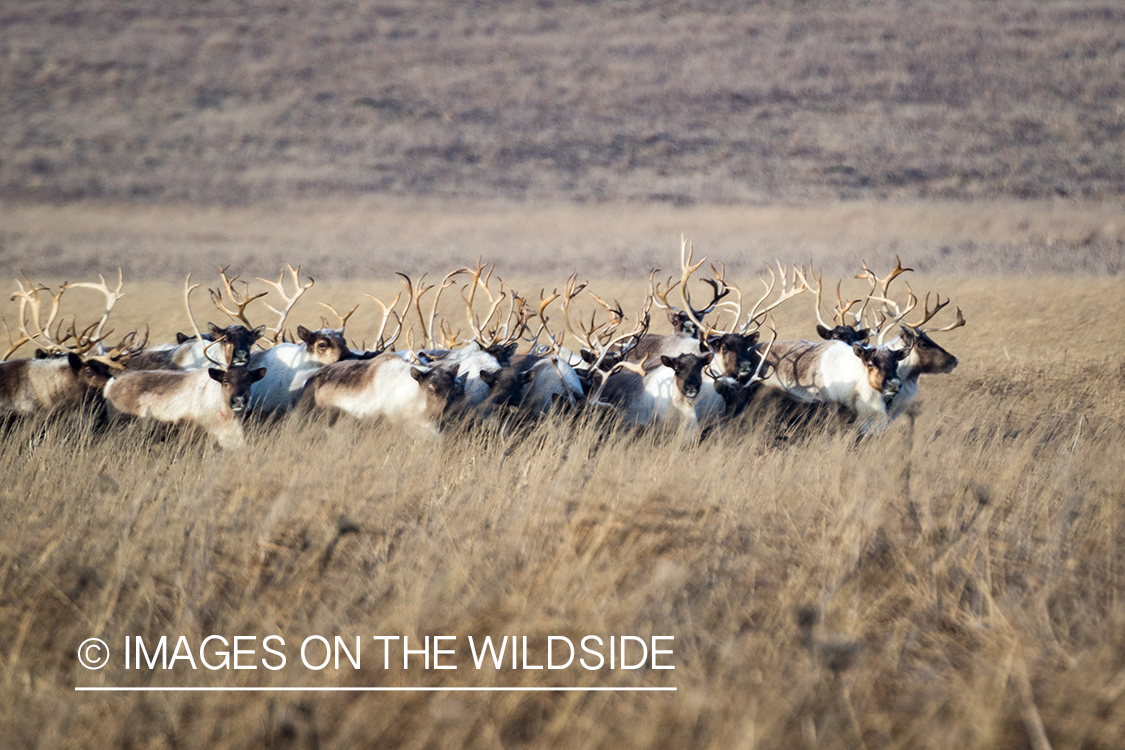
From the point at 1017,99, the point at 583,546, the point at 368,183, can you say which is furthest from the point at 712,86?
the point at 583,546

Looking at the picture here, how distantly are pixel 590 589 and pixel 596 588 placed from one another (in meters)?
0.04

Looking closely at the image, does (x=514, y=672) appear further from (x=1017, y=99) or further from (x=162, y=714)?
(x=1017, y=99)

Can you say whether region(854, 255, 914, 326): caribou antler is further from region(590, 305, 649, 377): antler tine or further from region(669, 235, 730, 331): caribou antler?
region(590, 305, 649, 377): antler tine

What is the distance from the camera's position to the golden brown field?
312 cm

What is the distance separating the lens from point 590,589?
12.7ft

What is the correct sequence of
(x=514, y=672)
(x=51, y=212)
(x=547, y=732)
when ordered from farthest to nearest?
(x=51, y=212) → (x=514, y=672) → (x=547, y=732)

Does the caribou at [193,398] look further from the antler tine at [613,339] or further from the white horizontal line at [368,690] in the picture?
the white horizontal line at [368,690]

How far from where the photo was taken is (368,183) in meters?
48.4

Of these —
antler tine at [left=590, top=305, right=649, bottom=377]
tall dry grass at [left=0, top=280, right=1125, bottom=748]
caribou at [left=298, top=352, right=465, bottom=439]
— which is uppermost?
tall dry grass at [left=0, top=280, right=1125, bottom=748]

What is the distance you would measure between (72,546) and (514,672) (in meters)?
2.41

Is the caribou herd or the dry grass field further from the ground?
the dry grass field

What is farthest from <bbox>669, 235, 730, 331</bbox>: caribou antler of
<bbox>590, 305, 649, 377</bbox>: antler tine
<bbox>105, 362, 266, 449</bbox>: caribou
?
<bbox>105, 362, 266, 449</bbox>: caribou

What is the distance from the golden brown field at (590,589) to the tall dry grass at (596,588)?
1cm

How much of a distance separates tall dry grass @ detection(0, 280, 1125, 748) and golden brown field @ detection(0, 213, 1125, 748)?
0.6 inches
